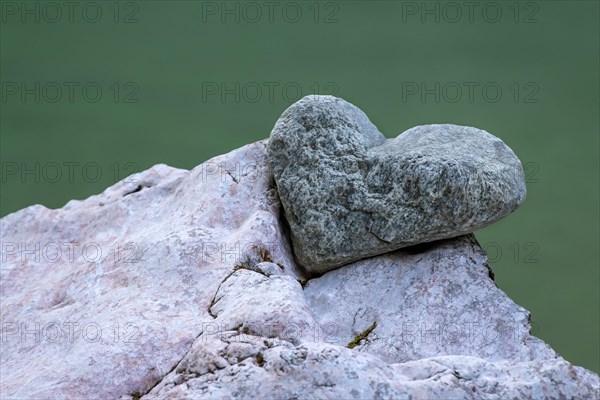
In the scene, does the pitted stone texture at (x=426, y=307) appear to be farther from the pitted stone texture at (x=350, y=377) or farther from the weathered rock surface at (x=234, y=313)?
the pitted stone texture at (x=350, y=377)

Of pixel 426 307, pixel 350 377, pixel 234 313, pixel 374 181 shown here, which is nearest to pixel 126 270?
pixel 234 313

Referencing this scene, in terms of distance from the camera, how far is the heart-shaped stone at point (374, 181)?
612cm

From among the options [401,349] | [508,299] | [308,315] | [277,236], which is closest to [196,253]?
[277,236]

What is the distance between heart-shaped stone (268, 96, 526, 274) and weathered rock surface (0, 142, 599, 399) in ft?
0.76

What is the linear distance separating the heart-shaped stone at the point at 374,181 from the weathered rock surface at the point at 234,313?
231 millimetres

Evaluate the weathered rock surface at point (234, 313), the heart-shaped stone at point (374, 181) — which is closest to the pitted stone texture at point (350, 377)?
the weathered rock surface at point (234, 313)

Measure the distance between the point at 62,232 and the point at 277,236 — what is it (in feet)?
7.08

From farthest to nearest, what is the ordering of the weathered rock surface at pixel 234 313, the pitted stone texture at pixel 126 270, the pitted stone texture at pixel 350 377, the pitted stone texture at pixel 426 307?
the pitted stone texture at pixel 426 307 < the pitted stone texture at pixel 126 270 < the weathered rock surface at pixel 234 313 < the pitted stone texture at pixel 350 377

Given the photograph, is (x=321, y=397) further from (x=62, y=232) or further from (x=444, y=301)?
(x=62, y=232)

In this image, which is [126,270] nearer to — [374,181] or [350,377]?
[374,181]

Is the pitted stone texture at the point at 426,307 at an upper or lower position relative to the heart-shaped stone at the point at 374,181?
lower

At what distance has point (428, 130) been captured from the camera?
6.71 meters

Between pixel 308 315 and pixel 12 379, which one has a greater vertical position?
pixel 308 315

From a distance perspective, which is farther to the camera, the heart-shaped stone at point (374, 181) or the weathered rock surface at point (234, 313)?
the heart-shaped stone at point (374, 181)
